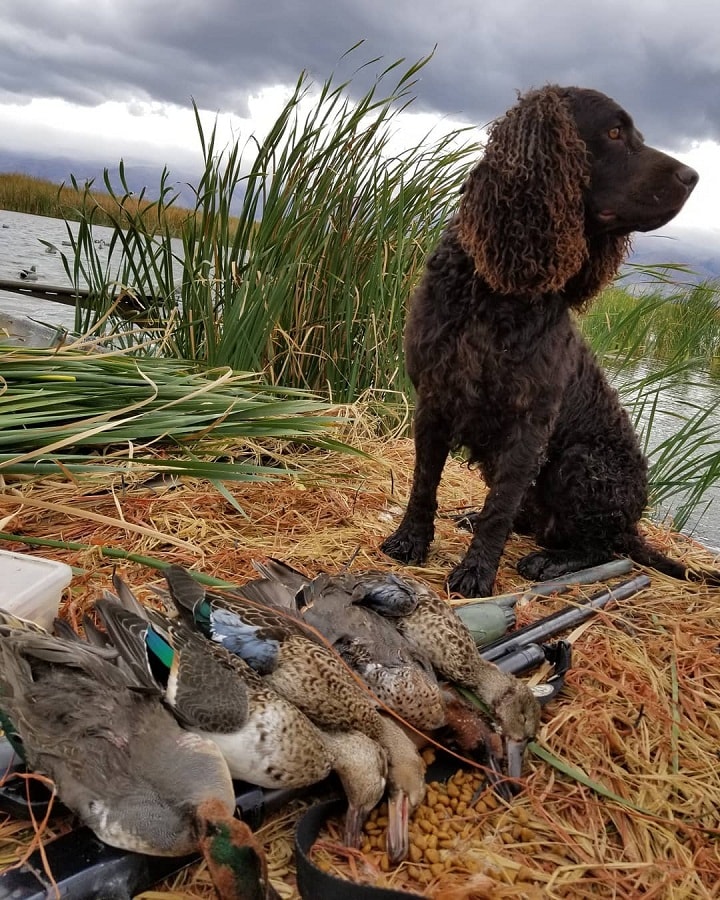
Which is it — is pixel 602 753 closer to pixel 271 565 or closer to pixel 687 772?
pixel 687 772

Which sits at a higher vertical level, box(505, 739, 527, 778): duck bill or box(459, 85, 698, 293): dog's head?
box(459, 85, 698, 293): dog's head

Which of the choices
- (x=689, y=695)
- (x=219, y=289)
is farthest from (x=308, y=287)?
(x=689, y=695)

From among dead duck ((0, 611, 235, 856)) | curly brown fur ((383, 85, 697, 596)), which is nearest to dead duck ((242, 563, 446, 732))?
dead duck ((0, 611, 235, 856))

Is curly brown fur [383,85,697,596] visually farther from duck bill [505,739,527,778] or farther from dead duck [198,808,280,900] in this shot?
dead duck [198,808,280,900]

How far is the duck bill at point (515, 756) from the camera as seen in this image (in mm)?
1527

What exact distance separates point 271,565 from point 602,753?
0.96m

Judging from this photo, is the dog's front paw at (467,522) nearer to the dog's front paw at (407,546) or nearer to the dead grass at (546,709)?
the dead grass at (546,709)

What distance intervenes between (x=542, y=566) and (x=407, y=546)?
597 mm

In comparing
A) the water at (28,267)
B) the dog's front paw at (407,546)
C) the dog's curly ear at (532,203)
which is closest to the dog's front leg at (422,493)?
the dog's front paw at (407,546)

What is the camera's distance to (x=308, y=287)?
12.7ft

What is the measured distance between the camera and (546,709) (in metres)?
1.82

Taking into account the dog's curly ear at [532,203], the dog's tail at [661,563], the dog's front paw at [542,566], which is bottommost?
the dog's front paw at [542,566]

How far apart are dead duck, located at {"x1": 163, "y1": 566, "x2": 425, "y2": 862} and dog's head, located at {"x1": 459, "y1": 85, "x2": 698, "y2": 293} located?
4.72ft

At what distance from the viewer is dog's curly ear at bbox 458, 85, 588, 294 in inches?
91.4
